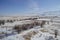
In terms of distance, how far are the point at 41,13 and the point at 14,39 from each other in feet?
1.86

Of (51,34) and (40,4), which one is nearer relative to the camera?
(51,34)

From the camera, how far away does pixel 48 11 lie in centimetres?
140

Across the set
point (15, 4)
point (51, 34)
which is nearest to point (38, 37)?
point (51, 34)

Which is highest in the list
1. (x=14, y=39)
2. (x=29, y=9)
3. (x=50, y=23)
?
(x=29, y=9)

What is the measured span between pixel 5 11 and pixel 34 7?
45 cm

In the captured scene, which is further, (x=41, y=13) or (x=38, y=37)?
(x=41, y=13)

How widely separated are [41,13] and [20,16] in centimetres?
33

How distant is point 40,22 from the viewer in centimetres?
138

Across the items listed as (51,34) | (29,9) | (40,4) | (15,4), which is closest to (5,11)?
(15,4)

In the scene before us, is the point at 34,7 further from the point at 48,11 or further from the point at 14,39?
the point at 14,39

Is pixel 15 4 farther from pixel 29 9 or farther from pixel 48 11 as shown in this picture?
pixel 48 11

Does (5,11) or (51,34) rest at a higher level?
(5,11)

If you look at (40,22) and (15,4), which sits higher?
(15,4)

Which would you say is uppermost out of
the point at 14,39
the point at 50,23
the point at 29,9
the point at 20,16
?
the point at 29,9
